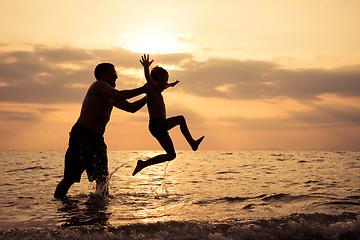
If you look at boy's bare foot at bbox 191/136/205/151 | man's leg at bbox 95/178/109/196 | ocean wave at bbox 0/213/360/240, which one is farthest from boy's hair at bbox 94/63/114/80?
ocean wave at bbox 0/213/360/240

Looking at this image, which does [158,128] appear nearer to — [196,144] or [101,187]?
[196,144]

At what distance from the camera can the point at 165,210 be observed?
20.6ft

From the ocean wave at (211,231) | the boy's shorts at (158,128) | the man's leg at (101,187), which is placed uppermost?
the boy's shorts at (158,128)

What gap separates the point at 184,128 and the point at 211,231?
2742 mm

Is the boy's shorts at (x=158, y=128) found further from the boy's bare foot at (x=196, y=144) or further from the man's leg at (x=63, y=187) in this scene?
the man's leg at (x=63, y=187)

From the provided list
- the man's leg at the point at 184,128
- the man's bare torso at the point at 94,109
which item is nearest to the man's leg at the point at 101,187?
the man's bare torso at the point at 94,109

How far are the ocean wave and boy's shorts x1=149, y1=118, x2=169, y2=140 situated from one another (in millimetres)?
1957

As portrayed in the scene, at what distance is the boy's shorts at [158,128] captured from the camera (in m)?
6.62

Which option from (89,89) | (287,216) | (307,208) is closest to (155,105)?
(89,89)

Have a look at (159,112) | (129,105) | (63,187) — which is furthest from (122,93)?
(63,187)

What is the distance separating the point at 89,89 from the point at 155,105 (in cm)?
141

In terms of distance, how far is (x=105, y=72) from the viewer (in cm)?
707

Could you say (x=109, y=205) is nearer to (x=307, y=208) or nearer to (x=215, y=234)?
(x=215, y=234)

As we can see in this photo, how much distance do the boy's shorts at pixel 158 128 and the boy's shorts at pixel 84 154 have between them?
1179 mm
